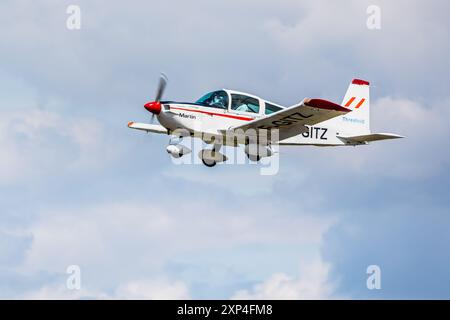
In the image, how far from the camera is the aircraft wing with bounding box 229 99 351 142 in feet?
85.6

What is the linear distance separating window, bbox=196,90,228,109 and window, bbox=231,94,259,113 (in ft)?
0.84

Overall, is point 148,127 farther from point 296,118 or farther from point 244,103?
point 296,118

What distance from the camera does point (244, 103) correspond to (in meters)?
28.6

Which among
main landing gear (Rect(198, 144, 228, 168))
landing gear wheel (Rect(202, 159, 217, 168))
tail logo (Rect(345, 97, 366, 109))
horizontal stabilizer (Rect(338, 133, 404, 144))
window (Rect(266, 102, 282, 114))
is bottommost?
landing gear wheel (Rect(202, 159, 217, 168))

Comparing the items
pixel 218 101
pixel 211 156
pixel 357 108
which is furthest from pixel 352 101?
pixel 211 156

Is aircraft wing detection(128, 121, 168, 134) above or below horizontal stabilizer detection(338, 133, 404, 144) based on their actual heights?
above

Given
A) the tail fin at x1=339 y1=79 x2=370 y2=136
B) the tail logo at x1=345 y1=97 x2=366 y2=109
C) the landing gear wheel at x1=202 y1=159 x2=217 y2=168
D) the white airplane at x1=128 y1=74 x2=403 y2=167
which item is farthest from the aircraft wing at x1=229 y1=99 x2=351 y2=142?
the tail logo at x1=345 y1=97 x2=366 y2=109

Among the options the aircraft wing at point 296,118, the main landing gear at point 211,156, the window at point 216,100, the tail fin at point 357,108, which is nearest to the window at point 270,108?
the aircraft wing at point 296,118

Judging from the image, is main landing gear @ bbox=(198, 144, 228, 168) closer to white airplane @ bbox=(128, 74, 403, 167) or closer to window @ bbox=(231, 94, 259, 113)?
white airplane @ bbox=(128, 74, 403, 167)

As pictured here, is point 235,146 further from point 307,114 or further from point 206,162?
point 307,114

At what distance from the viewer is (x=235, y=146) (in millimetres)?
28922

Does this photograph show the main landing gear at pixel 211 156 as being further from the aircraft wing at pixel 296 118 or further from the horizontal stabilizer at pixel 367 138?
the horizontal stabilizer at pixel 367 138

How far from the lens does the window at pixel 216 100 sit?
2830cm
